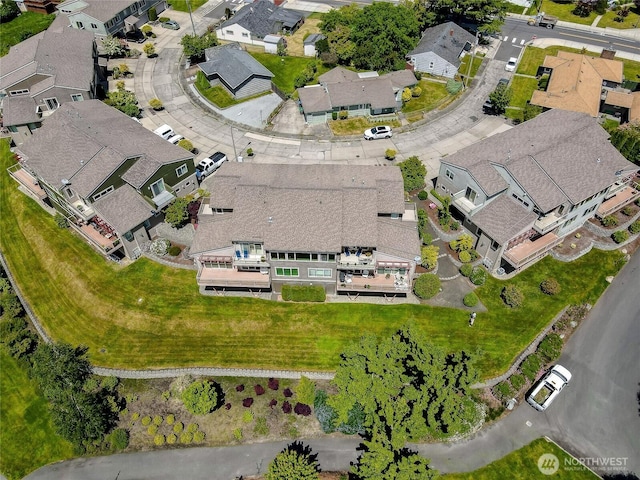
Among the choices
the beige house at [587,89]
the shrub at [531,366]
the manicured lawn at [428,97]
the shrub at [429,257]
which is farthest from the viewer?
the manicured lawn at [428,97]

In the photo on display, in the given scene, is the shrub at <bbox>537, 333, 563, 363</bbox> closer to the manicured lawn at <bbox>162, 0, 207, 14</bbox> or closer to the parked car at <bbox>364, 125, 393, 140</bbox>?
the parked car at <bbox>364, 125, 393, 140</bbox>

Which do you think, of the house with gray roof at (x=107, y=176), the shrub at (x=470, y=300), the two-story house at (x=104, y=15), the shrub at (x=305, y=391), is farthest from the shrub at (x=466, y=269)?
the two-story house at (x=104, y=15)

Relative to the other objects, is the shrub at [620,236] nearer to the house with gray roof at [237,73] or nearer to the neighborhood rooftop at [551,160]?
the neighborhood rooftop at [551,160]

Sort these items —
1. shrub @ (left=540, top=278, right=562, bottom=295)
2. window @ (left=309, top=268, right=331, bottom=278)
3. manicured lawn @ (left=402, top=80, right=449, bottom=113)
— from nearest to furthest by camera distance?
window @ (left=309, top=268, right=331, bottom=278), shrub @ (left=540, top=278, right=562, bottom=295), manicured lawn @ (left=402, top=80, right=449, bottom=113)

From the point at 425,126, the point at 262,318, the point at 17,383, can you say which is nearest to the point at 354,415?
the point at 262,318

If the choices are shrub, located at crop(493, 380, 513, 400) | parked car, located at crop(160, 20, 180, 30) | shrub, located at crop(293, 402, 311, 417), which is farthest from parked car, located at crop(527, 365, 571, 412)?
parked car, located at crop(160, 20, 180, 30)

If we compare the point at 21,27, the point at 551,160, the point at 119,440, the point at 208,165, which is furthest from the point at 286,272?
the point at 21,27
